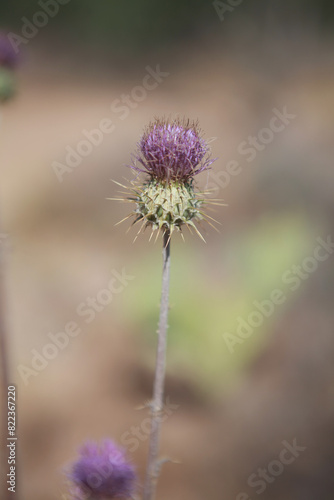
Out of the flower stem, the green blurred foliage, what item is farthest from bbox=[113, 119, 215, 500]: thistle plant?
the green blurred foliage

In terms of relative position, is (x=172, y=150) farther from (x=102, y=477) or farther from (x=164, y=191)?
(x=102, y=477)

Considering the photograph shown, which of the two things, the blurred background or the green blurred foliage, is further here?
the green blurred foliage

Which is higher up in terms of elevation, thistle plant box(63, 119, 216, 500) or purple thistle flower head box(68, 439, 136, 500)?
thistle plant box(63, 119, 216, 500)

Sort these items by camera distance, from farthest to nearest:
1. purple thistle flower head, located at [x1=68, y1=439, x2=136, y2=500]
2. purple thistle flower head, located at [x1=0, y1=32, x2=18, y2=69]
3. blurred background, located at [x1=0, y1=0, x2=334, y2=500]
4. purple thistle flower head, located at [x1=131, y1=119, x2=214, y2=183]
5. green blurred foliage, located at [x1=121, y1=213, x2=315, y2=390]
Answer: green blurred foliage, located at [x1=121, y1=213, x2=315, y2=390] < blurred background, located at [x1=0, y1=0, x2=334, y2=500] < purple thistle flower head, located at [x1=0, y1=32, x2=18, y2=69] < purple thistle flower head, located at [x1=131, y1=119, x2=214, y2=183] < purple thistle flower head, located at [x1=68, y1=439, x2=136, y2=500]

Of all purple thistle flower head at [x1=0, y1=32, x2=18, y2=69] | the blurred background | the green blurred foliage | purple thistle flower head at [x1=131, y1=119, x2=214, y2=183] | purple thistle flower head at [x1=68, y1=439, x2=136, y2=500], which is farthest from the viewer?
the green blurred foliage

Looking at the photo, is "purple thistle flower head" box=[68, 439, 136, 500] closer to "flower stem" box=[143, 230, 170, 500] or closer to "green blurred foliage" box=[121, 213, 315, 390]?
"flower stem" box=[143, 230, 170, 500]

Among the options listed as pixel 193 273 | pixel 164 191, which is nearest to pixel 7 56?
pixel 164 191
